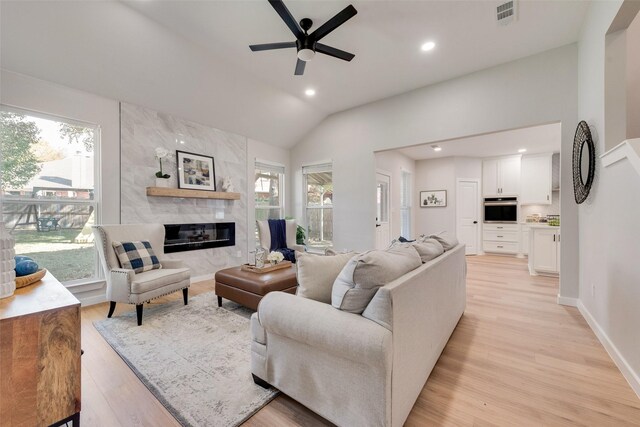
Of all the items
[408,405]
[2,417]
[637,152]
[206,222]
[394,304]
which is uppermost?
[637,152]

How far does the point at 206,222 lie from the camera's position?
464 cm

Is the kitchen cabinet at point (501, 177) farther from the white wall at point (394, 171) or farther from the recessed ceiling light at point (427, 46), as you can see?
the recessed ceiling light at point (427, 46)

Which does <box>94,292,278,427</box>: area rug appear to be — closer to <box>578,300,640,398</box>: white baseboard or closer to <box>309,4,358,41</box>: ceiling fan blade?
<box>578,300,640,398</box>: white baseboard

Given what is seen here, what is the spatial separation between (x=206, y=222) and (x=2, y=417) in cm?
370

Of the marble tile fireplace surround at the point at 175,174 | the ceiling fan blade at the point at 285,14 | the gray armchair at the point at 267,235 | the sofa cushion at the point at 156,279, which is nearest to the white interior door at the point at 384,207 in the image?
the gray armchair at the point at 267,235

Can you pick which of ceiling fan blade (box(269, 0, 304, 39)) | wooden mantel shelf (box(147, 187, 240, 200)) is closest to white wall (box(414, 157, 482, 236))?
wooden mantel shelf (box(147, 187, 240, 200))

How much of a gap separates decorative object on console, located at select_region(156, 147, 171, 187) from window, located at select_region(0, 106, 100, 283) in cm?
70

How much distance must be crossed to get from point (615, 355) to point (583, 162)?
1888mm

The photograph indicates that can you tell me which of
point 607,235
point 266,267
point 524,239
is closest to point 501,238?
point 524,239

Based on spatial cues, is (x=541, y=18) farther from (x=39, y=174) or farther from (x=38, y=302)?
(x=39, y=174)

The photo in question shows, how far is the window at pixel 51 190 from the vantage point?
113 inches

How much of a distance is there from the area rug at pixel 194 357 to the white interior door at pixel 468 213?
611 cm

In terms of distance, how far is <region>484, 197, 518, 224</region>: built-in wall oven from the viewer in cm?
671

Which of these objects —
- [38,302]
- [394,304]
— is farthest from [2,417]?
[394,304]
